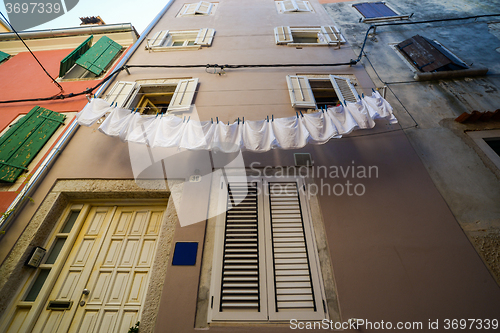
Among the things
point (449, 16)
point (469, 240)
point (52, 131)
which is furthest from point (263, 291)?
point (449, 16)

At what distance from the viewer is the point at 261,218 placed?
169 inches

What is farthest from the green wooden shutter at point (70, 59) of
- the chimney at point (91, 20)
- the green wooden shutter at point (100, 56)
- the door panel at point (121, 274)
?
the chimney at point (91, 20)

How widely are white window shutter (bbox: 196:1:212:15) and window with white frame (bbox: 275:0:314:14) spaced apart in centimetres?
324

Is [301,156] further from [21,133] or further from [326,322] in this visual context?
[21,133]

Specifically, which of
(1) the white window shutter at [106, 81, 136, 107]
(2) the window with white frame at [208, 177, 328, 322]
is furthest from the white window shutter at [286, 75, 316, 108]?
(1) the white window shutter at [106, 81, 136, 107]

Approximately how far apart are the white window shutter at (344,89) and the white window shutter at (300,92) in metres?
0.75

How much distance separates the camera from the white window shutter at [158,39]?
8.24 m

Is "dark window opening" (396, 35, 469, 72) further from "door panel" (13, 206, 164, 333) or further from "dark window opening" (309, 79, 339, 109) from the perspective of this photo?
"door panel" (13, 206, 164, 333)

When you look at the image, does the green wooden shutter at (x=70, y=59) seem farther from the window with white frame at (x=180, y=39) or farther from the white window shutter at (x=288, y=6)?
the white window shutter at (x=288, y=6)

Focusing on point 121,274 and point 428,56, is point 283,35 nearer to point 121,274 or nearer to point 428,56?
point 428,56

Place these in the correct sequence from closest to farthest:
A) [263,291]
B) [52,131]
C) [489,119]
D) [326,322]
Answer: [326,322]
[263,291]
[489,119]
[52,131]

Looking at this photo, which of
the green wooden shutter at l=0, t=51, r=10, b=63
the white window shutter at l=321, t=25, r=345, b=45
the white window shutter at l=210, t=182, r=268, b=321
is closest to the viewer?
the white window shutter at l=210, t=182, r=268, b=321

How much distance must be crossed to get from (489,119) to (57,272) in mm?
10297

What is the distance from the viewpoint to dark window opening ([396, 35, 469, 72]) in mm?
6848
